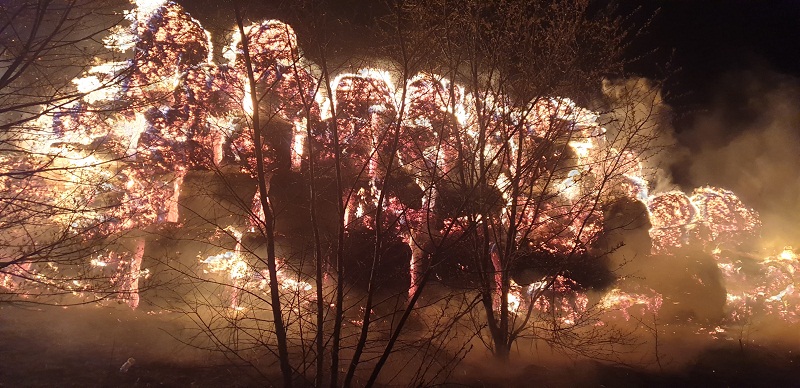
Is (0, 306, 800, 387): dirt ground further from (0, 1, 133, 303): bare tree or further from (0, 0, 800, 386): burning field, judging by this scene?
(0, 1, 133, 303): bare tree

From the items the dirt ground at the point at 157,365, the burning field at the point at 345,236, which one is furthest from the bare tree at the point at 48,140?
the dirt ground at the point at 157,365

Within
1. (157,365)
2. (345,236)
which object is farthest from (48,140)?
(345,236)

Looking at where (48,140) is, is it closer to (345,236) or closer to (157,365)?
(157,365)

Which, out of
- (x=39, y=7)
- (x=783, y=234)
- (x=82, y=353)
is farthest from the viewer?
(x=783, y=234)

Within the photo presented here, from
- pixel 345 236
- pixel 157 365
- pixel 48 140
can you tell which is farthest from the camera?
pixel 345 236

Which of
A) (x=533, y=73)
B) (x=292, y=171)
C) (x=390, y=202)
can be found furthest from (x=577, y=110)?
(x=292, y=171)

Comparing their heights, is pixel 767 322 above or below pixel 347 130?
below

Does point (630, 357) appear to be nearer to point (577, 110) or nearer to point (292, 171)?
point (577, 110)

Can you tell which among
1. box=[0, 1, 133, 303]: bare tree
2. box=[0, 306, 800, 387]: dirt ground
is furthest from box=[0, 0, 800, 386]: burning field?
box=[0, 1, 133, 303]: bare tree
